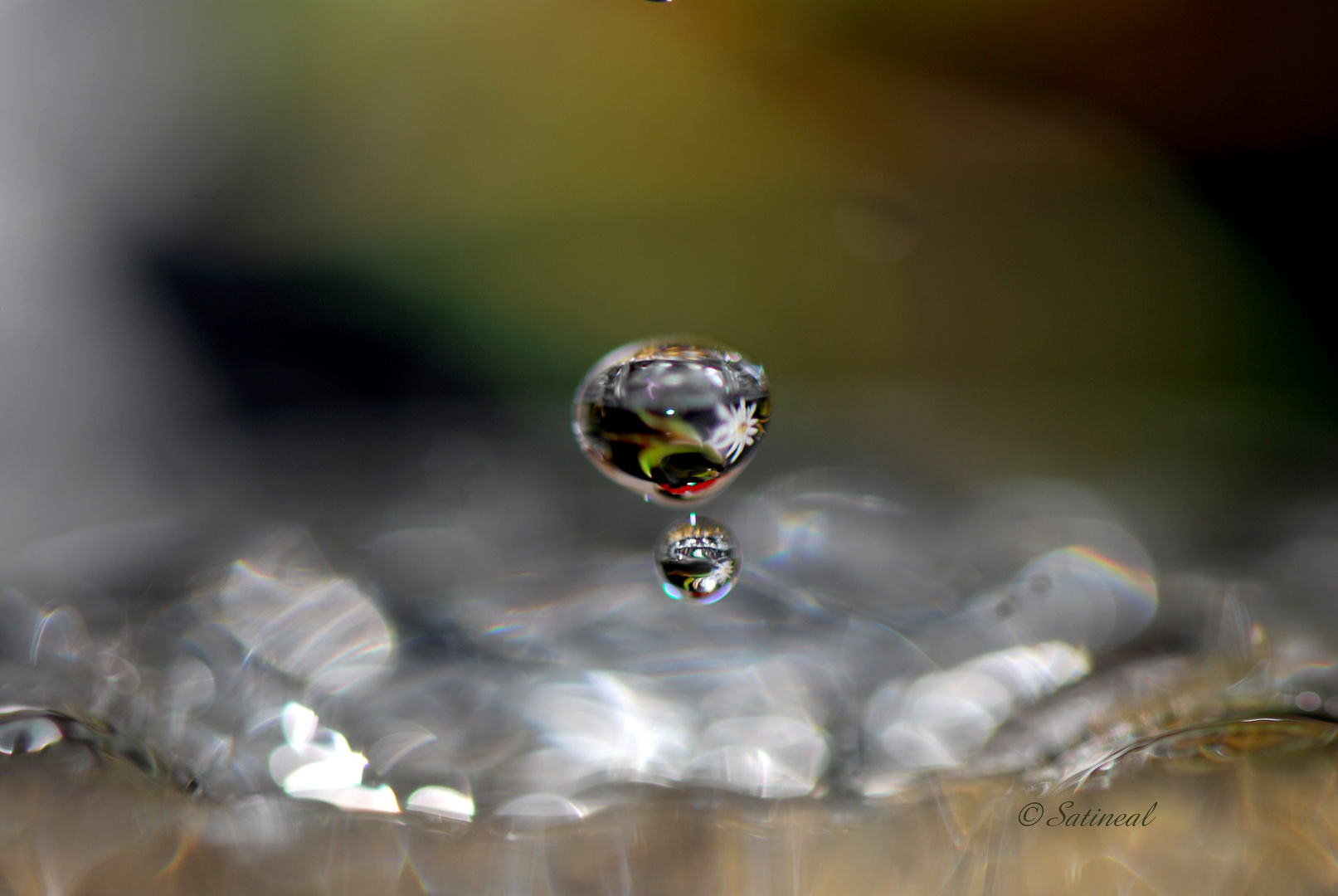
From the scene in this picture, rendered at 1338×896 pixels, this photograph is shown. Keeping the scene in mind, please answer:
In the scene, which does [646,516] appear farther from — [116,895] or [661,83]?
[116,895]

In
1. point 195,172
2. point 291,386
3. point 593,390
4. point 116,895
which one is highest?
point 195,172

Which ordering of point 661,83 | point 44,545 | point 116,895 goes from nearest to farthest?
point 116,895
point 44,545
point 661,83

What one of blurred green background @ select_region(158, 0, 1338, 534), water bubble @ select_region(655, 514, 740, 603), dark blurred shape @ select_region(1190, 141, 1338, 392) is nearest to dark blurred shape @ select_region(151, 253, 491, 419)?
blurred green background @ select_region(158, 0, 1338, 534)

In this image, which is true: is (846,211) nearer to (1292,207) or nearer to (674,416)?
(1292,207)

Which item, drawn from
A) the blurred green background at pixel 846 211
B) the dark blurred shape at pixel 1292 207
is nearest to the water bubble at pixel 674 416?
the blurred green background at pixel 846 211

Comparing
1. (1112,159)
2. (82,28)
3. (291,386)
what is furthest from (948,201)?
(82,28)

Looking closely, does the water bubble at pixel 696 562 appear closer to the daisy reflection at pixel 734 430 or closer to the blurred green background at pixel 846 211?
the daisy reflection at pixel 734 430
